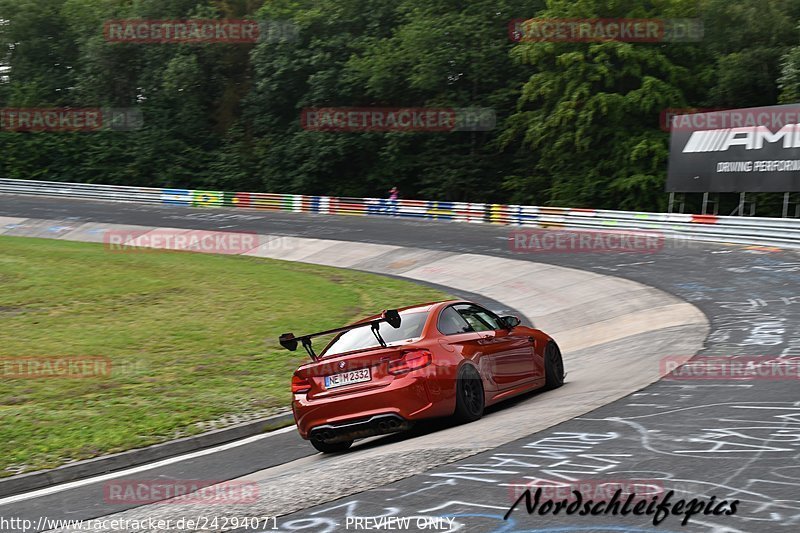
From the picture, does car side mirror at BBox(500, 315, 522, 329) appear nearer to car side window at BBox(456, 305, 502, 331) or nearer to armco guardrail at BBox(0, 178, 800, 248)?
car side window at BBox(456, 305, 502, 331)

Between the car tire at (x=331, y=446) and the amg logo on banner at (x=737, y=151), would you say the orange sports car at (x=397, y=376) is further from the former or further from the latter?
the amg logo on banner at (x=737, y=151)

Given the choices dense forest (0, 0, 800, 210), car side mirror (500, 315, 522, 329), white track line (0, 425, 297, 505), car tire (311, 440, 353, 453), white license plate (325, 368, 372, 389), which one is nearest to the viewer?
white track line (0, 425, 297, 505)

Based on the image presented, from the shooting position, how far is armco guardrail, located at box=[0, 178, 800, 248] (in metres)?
27.4

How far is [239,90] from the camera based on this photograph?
69.6 metres

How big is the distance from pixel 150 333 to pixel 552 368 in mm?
9439

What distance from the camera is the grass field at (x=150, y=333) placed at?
35.6 feet

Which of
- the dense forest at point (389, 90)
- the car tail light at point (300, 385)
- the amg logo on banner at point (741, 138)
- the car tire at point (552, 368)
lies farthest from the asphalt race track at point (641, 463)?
the dense forest at point (389, 90)

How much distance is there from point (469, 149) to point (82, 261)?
105 ft

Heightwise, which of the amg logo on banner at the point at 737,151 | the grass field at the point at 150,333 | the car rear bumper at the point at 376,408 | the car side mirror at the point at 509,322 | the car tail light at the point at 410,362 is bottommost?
the grass field at the point at 150,333

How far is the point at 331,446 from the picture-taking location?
9.36 m

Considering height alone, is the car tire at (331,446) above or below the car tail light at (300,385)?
below

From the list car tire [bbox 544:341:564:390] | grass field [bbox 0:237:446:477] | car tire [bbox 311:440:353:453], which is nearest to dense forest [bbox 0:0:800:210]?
grass field [bbox 0:237:446:477]

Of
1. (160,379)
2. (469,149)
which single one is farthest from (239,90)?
(160,379)

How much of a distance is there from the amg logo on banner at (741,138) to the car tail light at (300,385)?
2305 centimetres
